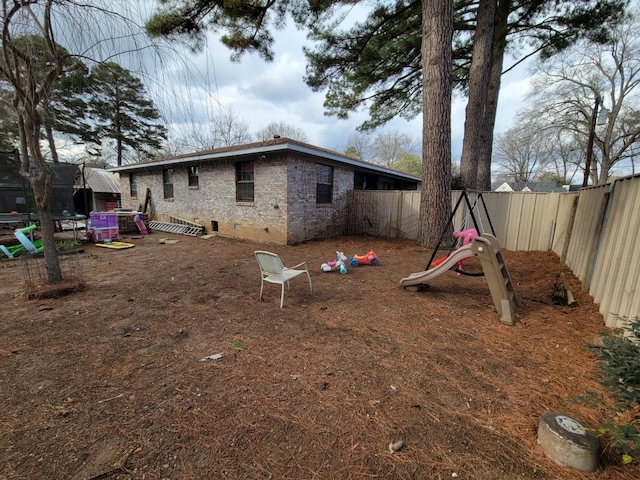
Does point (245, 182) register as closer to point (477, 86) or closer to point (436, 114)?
point (436, 114)

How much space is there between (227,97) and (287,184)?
527 centimetres

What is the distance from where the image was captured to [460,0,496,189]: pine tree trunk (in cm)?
775

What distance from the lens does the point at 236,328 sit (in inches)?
117

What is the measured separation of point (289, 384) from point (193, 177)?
10.5 meters

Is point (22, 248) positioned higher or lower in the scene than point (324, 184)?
lower

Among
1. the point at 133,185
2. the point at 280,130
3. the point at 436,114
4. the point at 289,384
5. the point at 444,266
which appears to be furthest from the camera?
the point at 280,130

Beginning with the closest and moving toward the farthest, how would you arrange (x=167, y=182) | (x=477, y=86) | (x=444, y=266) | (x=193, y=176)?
(x=444, y=266), (x=477, y=86), (x=193, y=176), (x=167, y=182)

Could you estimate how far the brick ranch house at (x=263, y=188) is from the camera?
7895mm

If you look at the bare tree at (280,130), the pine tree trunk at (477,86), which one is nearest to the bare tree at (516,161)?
the bare tree at (280,130)

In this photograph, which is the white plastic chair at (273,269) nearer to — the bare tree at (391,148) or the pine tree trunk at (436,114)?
the pine tree trunk at (436,114)

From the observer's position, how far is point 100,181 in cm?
1844

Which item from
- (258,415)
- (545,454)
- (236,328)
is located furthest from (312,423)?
(236,328)

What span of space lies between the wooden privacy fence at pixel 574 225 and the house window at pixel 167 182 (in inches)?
313

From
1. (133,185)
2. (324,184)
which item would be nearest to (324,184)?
(324,184)
